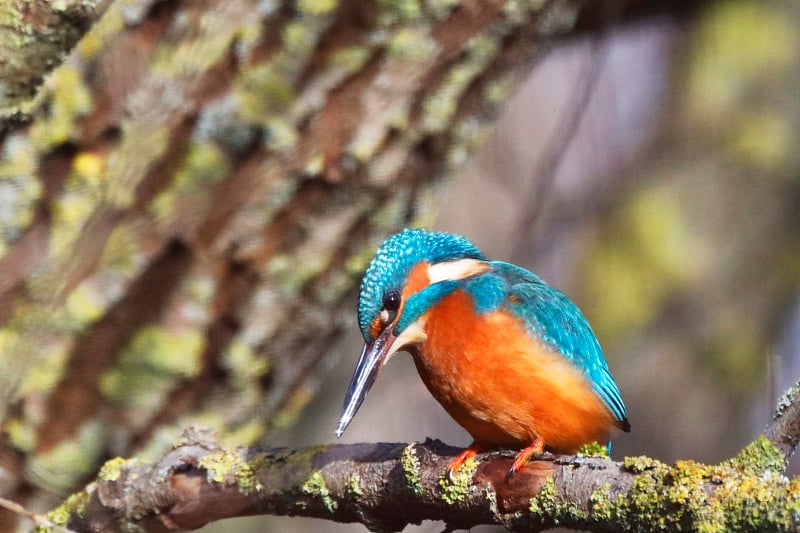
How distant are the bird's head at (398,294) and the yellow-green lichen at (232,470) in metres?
0.28

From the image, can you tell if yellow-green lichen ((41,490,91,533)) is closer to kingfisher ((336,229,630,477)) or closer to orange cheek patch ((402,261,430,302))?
kingfisher ((336,229,630,477))

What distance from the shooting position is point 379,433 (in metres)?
5.45

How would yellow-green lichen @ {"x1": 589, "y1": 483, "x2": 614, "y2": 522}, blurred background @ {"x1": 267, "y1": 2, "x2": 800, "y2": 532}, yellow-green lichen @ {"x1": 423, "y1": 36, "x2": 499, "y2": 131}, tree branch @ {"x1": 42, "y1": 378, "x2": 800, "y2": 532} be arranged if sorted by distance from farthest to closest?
blurred background @ {"x1": 267, "y1": 2, "x2": 800, "y2": 532}, yellow-green lichen @ {"x1": 423, "y1": 36, "x2": 499, "y2": 131}, yellow-green lichen @ {"x1": 589, "y1": 483, "x2": 614, "y2": 522}, tree branch @ {"x1": 42, "y1": 378, "x2": 800, "y2": 532}

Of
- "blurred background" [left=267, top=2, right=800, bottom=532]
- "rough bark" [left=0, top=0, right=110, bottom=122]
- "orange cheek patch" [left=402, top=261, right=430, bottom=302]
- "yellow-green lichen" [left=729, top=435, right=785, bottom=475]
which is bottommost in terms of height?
"yellow-green lichen" [left=729, top=435, right=785, bottom=475]

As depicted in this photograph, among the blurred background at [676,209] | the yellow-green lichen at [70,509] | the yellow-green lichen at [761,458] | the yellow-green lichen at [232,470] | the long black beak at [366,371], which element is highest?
the blurred background at [676,209]

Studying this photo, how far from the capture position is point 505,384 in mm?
2742

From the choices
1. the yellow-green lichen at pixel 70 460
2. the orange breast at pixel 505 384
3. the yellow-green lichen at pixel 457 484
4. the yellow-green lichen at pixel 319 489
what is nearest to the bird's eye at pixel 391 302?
the orange breast at pixel 505 384

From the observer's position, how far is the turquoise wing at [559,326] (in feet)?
9.50

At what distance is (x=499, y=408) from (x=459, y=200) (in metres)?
3.13

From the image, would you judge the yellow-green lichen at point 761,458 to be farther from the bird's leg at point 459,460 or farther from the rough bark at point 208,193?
the rough bark at point 208,193

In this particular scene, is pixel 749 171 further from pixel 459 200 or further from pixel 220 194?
pixel 220 194

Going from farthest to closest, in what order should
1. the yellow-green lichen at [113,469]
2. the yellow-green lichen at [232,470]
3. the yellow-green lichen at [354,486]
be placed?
the yellow-green lichen at [113,469] < the yellow-green lichen at [232,470] < the yellow-green lichen at [354,486]

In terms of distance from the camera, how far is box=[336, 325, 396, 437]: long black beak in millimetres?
2769

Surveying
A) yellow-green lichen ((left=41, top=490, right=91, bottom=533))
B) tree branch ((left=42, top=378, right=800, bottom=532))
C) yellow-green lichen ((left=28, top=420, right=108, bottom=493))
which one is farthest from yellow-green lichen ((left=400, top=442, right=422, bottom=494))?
yellow-green lichen ((left=28, top=420, right=108, bottom=493))
